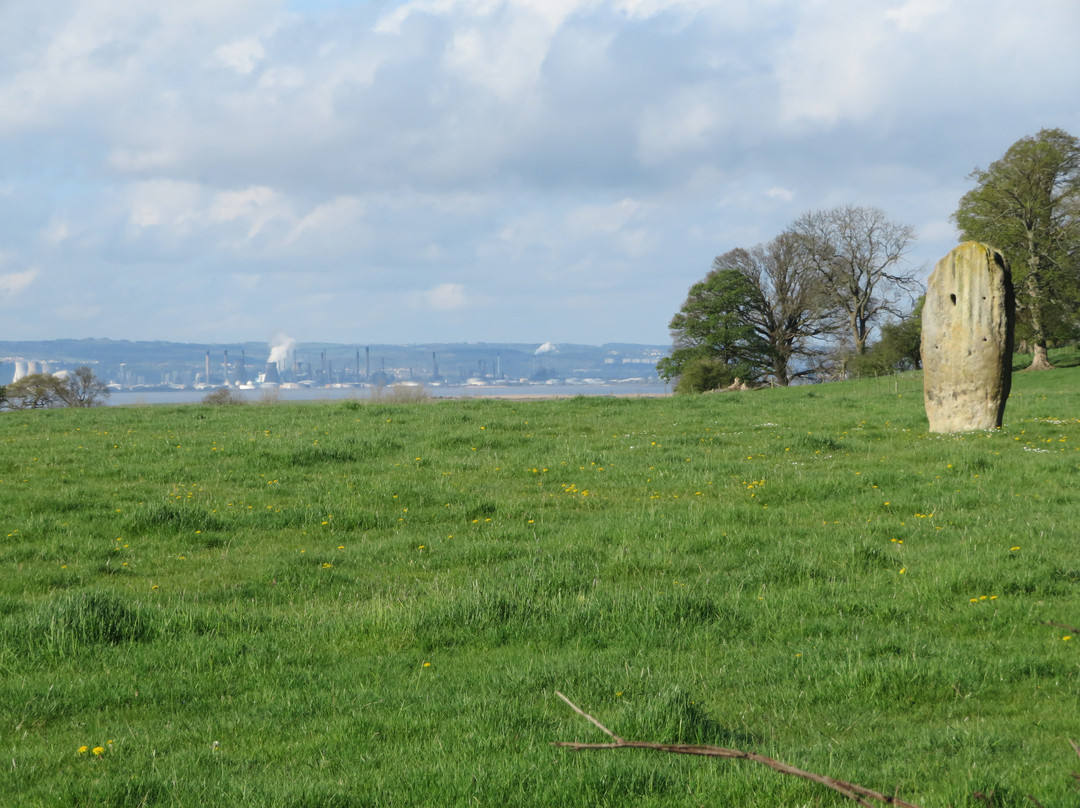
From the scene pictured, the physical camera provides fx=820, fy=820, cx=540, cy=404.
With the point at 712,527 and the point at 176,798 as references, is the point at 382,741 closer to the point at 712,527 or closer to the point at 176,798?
the point at 176,798

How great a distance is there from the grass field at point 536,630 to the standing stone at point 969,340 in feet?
12.1

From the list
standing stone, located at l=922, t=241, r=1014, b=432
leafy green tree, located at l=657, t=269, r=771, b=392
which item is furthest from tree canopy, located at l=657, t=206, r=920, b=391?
standing stone, located at l=922, t=241, r=1014, b=432

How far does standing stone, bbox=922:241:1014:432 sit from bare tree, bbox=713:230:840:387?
4697 centimetres

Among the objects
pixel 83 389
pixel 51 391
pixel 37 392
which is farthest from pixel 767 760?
pixel 83 389

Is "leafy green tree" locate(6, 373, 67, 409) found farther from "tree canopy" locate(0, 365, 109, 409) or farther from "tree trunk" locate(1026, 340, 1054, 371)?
"tree trunk" locate(1026, 340, 1054, 371)

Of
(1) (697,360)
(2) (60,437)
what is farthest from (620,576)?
(1) (697,360)

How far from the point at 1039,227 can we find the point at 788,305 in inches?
820

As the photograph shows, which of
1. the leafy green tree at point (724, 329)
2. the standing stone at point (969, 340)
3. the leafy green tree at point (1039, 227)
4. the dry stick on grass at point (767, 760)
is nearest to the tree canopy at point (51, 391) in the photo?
the leafy green tree at point (724, 329)

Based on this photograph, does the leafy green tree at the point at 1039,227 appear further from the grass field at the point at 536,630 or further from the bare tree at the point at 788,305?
the grass field at the point at 536,630

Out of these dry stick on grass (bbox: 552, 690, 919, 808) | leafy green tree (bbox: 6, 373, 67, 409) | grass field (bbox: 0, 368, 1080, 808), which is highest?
leafy green tree (bbox: 6, 373, 67, 409)

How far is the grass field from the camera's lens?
438cm

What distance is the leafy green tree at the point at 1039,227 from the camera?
4684cm

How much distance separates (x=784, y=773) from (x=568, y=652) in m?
2.57

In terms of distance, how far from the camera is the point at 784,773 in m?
4.17
